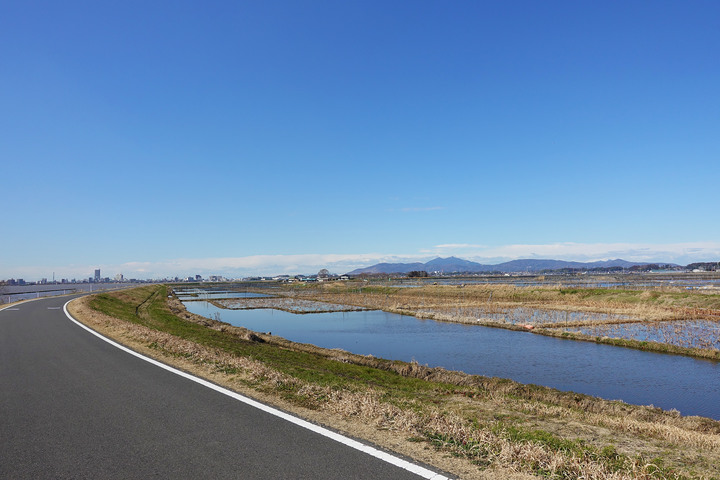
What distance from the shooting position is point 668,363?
22188mm

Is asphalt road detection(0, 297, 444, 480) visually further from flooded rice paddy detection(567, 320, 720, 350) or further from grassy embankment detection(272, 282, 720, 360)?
flooded rice paddy detection(567, 320, 720, 350)

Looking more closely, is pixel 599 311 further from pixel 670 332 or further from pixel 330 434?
pixel 330 434

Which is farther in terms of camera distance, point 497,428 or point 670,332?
point 670,332

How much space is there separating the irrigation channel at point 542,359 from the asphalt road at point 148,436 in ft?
46.5

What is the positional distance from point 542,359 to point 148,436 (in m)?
21.6

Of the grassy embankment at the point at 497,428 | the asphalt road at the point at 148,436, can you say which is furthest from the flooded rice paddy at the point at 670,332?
the asphalt road at the point at 148,436

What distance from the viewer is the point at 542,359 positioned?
23141 millimetres

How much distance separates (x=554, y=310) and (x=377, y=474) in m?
47.8

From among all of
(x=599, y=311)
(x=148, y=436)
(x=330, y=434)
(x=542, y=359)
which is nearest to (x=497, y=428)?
(x=330, y=434)

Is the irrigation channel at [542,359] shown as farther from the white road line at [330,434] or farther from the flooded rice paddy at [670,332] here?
the white road line at [330,434]

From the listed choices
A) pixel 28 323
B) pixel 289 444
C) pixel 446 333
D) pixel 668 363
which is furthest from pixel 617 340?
pixel 28 323

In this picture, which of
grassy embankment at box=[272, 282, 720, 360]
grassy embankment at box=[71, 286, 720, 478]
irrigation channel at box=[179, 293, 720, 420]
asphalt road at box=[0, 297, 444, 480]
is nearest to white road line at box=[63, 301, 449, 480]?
asphalt road at box=[0, 297, 444, 480]

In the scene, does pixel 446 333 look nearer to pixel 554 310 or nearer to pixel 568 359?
pixel 568 359

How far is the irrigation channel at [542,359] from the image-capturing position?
17.1m
